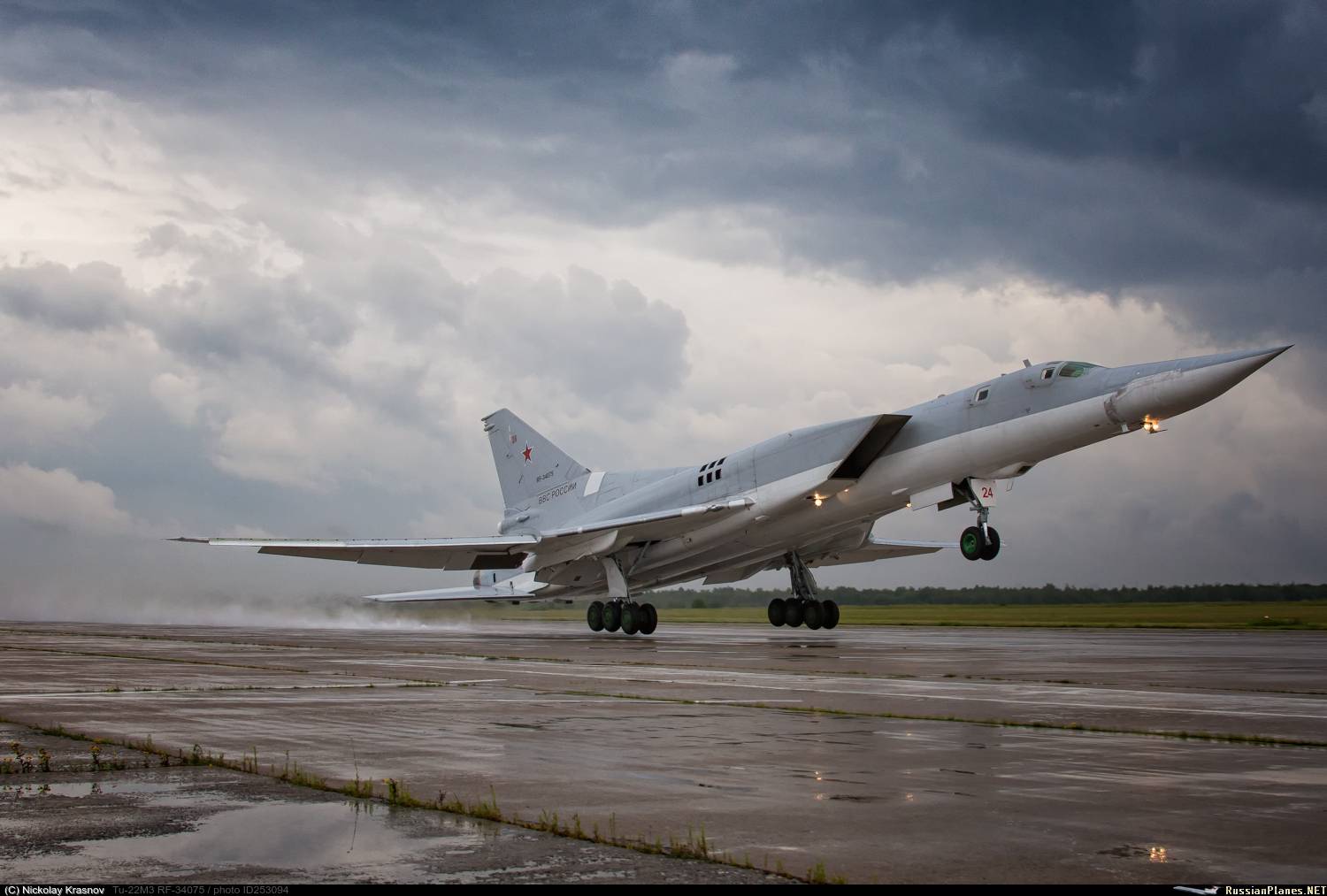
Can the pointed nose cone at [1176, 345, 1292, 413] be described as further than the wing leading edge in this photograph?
No

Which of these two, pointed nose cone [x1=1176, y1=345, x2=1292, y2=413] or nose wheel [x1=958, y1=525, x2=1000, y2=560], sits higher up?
pointed nose cone [x1=1176, y1=345, x2=1292, y2=413]

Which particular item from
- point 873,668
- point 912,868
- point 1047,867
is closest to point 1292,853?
point 1047,867

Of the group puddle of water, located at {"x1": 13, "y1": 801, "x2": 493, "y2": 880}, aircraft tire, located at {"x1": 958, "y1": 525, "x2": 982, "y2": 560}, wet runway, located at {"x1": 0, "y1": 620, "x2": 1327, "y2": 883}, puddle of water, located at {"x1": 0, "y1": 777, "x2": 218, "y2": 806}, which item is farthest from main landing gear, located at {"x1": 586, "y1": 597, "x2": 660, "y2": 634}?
puddle of water, located at {"x1": 13, "y1": 801, "x2": 493, "y2": 880}

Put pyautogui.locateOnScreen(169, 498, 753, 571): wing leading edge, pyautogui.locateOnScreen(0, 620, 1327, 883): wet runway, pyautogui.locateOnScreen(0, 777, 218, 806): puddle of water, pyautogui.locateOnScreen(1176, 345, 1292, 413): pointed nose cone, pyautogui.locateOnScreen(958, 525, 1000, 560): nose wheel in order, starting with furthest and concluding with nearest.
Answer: pyautogui.locateOnScreen(169, 498, 753, 571): wing leading edge → pyautogui.locateOnScreen(958, 525, 1000, 560): nose wheel → pyautogui.locateOnScreen(1176, 345, 1292, 413): pointed nose cone → pyautogui.locateOnScreen(0, 777, 218, 806): puddle of water → pyautogui.locateOnScreen(0, 620, 1327, 883): wet runway

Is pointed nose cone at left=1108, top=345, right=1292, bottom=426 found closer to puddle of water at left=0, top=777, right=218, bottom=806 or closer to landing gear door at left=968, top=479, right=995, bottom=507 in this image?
landing gear door at left=968, top=479, right=995, bottom=507

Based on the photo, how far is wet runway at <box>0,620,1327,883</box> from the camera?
4.64 metres

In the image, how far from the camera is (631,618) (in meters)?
30.6

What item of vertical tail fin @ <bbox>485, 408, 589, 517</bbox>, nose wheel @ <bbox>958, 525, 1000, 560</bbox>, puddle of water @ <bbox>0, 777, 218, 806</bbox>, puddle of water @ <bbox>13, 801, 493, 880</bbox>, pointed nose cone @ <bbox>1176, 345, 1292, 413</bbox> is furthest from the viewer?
vertical tail fin @ <bbox>485, 408, 589, 517</bbox>

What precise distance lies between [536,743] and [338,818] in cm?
277

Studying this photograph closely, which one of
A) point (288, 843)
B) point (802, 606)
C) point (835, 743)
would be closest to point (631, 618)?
point (802, 606)

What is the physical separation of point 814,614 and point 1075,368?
1213 cm

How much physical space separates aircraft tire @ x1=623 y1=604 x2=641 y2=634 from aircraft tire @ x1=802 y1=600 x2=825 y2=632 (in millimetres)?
4913

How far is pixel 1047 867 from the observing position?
13.8 ft

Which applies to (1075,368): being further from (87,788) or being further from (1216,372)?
(87,788)
